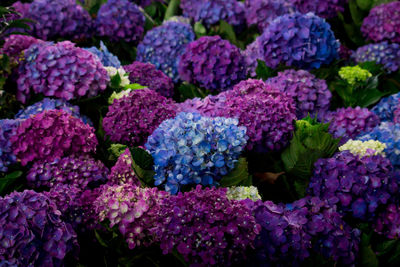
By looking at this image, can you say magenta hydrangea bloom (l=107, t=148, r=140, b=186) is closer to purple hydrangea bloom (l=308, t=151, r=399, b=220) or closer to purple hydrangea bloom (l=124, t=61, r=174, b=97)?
purple hydrangea bloom (l=308, t=151, r=399, b=220)

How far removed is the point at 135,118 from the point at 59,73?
2.09ft

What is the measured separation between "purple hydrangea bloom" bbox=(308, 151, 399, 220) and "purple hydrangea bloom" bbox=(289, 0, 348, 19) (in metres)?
2.14

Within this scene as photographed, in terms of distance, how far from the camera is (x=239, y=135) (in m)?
2.01

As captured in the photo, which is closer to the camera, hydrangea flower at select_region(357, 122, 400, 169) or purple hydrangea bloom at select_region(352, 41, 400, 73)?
hydrangea flower at select_region(357, 122, 400, 169)

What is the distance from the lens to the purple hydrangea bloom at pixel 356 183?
2.13 meters

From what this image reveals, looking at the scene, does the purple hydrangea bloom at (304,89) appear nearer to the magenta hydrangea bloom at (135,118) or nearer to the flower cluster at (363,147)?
the flower cluster at (363,147)

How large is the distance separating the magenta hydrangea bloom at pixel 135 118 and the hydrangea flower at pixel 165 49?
128 centimetres

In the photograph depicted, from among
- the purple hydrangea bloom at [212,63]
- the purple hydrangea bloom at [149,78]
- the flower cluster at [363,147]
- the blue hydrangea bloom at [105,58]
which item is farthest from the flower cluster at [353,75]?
the blue hydrangea bloom at [105,58]

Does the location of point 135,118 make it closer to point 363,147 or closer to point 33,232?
point 33,232

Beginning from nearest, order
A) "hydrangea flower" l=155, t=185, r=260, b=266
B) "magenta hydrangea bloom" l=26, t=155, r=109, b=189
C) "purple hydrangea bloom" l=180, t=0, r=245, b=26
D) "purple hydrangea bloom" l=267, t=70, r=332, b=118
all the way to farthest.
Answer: "hydrangea flower" l=155, t=185, r=260, b=266 < "magenta hydrangea bloom" l=26, t=155, r=109, b=189 < "purple hydrangea bloom" l=267, t=70, r=332, b=118 < "purple hydrangea bloom" l=180, t=0, r=245, b=26

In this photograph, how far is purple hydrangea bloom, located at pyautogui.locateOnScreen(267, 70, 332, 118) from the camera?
2.92m

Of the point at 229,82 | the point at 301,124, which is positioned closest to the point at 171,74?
the point at 229,82

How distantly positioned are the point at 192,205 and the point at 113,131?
987mm

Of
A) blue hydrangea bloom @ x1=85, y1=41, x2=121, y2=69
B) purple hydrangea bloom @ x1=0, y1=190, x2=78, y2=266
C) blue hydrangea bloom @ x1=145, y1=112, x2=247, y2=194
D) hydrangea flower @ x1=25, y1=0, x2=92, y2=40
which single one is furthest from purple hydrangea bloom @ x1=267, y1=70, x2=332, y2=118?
hydrangea flower @ x1=25, y1=0, x2=92, y2=40
